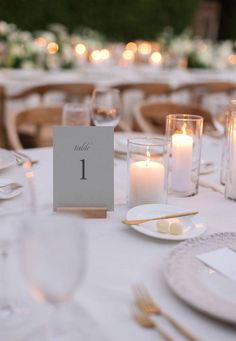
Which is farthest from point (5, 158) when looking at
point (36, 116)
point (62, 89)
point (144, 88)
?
point (144, 88)

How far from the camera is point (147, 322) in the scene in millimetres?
777

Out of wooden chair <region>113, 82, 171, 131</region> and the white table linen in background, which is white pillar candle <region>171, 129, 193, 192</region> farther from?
wooden chair <region>113, 82, 171, 131</region>

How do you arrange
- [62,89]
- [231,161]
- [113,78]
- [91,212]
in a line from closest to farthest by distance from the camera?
1. [91,212]
2. [231,161]
3. [62,89]
4. [113,78]

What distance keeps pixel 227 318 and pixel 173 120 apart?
2.64ft

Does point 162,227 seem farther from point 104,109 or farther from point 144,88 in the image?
point 144,88

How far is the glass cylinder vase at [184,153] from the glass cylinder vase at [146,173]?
131 millimetres

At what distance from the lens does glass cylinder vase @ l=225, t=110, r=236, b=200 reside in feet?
4.55

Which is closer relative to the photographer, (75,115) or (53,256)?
(53,256)

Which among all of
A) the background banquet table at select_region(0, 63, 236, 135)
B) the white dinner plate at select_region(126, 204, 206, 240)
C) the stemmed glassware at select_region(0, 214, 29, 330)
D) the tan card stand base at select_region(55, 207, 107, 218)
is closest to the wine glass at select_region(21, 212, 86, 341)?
the stemmed glassware at select_region(0, 214, 29, 330)

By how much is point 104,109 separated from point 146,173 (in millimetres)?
660

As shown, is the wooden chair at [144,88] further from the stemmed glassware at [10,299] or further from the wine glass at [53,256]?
the wine glass at [53,256]

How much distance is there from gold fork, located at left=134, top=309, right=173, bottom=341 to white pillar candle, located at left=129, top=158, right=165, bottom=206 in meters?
0.49

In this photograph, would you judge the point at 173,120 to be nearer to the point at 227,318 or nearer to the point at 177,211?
the point at 177,211

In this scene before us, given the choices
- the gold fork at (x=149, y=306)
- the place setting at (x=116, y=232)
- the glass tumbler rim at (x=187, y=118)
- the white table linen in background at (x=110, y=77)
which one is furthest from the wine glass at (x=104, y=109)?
the white table linen in background at (x=110, y=77)
